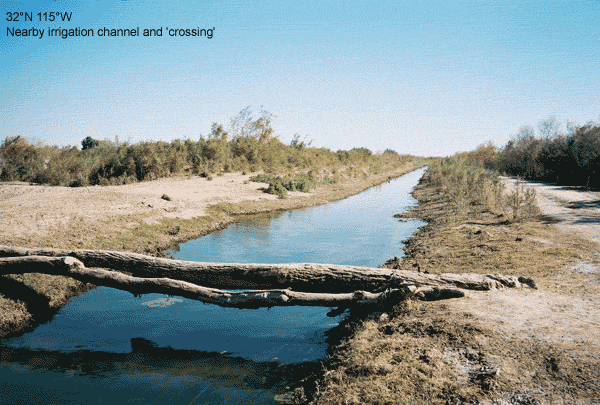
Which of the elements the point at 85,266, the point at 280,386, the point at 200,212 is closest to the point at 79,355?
the point at 85,266

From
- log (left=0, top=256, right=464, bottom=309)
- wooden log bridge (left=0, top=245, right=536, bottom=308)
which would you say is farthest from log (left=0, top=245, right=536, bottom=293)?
log (left=0, top=256, right=464, bottom=309)

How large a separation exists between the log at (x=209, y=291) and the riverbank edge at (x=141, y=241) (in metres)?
0.84

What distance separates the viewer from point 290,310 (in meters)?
8.65

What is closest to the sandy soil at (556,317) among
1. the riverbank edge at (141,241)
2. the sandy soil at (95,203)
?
the riverbank edge at (141,241)

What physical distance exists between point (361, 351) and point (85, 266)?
6212 millimetres

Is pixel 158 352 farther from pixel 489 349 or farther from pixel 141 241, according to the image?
pixel 141 241

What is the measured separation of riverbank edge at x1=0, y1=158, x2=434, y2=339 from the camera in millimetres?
7953

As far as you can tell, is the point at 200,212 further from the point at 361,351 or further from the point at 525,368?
the point at 525,368

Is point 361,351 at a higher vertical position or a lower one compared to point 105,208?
lower

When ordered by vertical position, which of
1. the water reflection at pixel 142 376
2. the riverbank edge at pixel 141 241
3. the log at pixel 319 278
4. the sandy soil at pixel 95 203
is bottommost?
the water reflection at pixel 142 376

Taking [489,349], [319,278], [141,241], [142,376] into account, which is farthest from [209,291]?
[141,241]

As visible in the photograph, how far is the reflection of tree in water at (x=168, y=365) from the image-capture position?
585 centimetres

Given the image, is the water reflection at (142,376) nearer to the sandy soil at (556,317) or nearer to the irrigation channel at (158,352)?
the irrigation channel at (158,352)

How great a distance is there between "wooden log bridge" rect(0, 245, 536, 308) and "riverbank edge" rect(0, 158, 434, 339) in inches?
33.4
